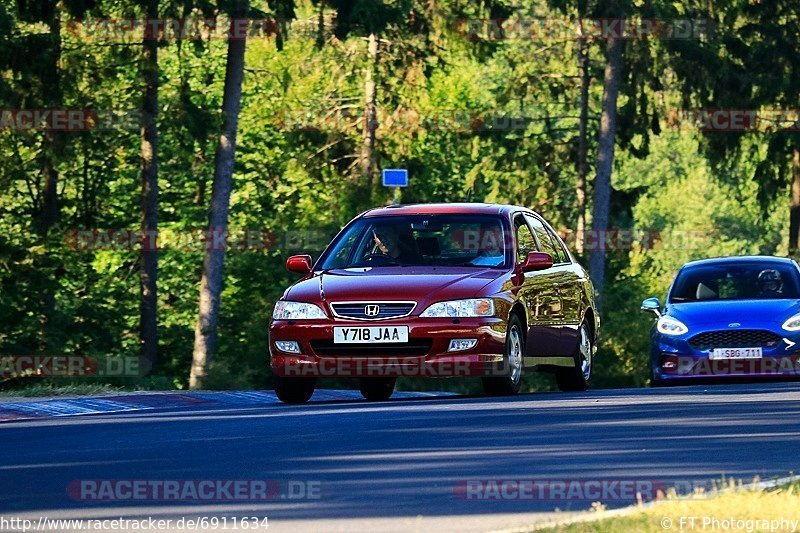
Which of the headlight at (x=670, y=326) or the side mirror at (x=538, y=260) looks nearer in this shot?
the side mirror at (x=538, y=260)

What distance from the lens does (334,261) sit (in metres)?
18.9

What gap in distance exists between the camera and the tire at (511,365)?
18078 millimetres

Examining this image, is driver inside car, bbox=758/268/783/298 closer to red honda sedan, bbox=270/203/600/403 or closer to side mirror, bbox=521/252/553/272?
red honda sedan, bbox=270/203/600/403

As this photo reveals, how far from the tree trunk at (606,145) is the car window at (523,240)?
26.8 metres

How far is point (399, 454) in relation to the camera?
12.0m

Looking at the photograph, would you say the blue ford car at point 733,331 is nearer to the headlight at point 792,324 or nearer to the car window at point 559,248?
the headlight at point 792,324

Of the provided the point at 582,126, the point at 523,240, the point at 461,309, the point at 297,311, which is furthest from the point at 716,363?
the point at 582,126

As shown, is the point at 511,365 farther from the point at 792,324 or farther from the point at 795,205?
the point at 795,205

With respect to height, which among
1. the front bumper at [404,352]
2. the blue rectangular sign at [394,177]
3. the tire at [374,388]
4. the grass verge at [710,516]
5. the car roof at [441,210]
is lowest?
the tire at [374,388]

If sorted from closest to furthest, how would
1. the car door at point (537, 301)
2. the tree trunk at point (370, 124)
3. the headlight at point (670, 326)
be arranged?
the car door at point (537, 301) → the headlight at point (670, 326) → the tree trunk at point (370, 124)

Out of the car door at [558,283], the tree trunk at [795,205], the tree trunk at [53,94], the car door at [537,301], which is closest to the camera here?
the car door at [537,301]

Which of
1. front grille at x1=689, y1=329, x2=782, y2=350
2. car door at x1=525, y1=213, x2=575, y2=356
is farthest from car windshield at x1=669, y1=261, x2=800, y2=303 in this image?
car door at x1=525, y1=213, x2=575, y2=356

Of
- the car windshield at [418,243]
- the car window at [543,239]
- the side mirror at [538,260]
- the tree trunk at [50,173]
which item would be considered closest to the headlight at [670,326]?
the car window at [543,239]

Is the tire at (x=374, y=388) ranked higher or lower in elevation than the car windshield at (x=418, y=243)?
lower
